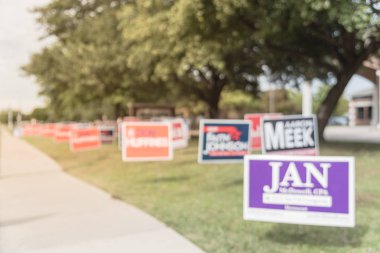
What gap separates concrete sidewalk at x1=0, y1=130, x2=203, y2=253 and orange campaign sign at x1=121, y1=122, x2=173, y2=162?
44.0 inches

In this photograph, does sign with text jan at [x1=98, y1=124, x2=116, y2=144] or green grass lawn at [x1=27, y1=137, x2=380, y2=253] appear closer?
green grass lawn at [x1=27, y1=137, x2=380, y2=253]

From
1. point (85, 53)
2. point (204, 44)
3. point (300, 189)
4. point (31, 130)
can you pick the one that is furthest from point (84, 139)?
point (31, 130)

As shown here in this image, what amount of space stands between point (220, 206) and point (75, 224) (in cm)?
231

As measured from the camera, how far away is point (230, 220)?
23.8ft

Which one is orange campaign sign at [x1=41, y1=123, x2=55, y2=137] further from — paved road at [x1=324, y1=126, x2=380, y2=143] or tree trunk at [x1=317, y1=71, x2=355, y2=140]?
tree trunk at [x1=317, y1=71, x2=355, y2=140]

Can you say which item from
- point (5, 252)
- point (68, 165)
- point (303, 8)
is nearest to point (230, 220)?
point (5, 252)

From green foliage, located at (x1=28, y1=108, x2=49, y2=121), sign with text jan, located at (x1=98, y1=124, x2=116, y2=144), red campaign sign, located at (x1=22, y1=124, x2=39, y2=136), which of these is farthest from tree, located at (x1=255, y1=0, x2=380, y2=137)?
green foliage, located at (x1=28, y1=108, x2=49, y2=121)

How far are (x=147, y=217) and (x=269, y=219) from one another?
264 cm

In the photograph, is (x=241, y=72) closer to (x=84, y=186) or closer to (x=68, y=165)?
(x=68, y=165)

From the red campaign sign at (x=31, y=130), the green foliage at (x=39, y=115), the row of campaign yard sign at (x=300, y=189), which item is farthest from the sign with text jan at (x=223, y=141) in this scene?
the green foliage at (x=39, y=115)

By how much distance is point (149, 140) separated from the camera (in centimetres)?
1045

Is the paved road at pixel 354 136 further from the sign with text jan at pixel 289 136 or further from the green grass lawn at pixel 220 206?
the sign with text jan at pixel 289 136

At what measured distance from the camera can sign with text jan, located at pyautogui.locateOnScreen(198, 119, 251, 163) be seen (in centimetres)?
866

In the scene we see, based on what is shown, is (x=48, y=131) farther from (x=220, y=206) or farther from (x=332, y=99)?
(x=220, y=206)
